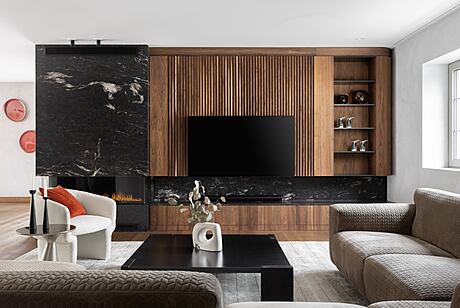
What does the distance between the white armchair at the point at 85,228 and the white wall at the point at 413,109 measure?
3.48 metres

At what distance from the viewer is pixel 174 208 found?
7.36 meters

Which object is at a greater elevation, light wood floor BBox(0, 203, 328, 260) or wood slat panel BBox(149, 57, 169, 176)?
wood slat panel BBox(149, 57, 169, 176)

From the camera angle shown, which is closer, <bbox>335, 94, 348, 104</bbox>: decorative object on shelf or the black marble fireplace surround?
<bbox>335, 94, 348, 104</bbox>: decorative object on shelf

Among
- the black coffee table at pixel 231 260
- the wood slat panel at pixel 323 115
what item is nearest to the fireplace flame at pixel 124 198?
the wood slat panel at pixel 323 115

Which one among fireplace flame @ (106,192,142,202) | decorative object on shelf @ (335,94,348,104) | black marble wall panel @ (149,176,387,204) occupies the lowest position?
fireplace flame @ (106,192,142,202)

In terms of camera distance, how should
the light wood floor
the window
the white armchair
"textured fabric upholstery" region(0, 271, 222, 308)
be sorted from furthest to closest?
1. the window
2. the light wood floor
3. the white armchair
4. "textured fabric upholstery" region(0, 271, 222, 308)

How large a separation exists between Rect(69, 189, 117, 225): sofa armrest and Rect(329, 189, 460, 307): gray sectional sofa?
91.1 inches

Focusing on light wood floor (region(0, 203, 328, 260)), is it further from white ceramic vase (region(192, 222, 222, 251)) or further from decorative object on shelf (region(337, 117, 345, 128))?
white ceramic vase (region(192, 222, 222, 251))

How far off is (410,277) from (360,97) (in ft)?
16.3

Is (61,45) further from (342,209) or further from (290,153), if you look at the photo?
(342,209)

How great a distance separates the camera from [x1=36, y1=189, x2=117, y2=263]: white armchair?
479cm

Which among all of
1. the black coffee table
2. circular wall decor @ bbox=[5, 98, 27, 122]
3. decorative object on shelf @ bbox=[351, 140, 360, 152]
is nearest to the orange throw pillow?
the black coffee table

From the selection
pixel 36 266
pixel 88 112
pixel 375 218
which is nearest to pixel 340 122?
pixel 375 218

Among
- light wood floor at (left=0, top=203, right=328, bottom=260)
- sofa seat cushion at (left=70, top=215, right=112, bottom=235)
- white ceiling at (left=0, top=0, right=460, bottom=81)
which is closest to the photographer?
sofa seat cushion at (left=70, top=215, right=112, bottom=235)
